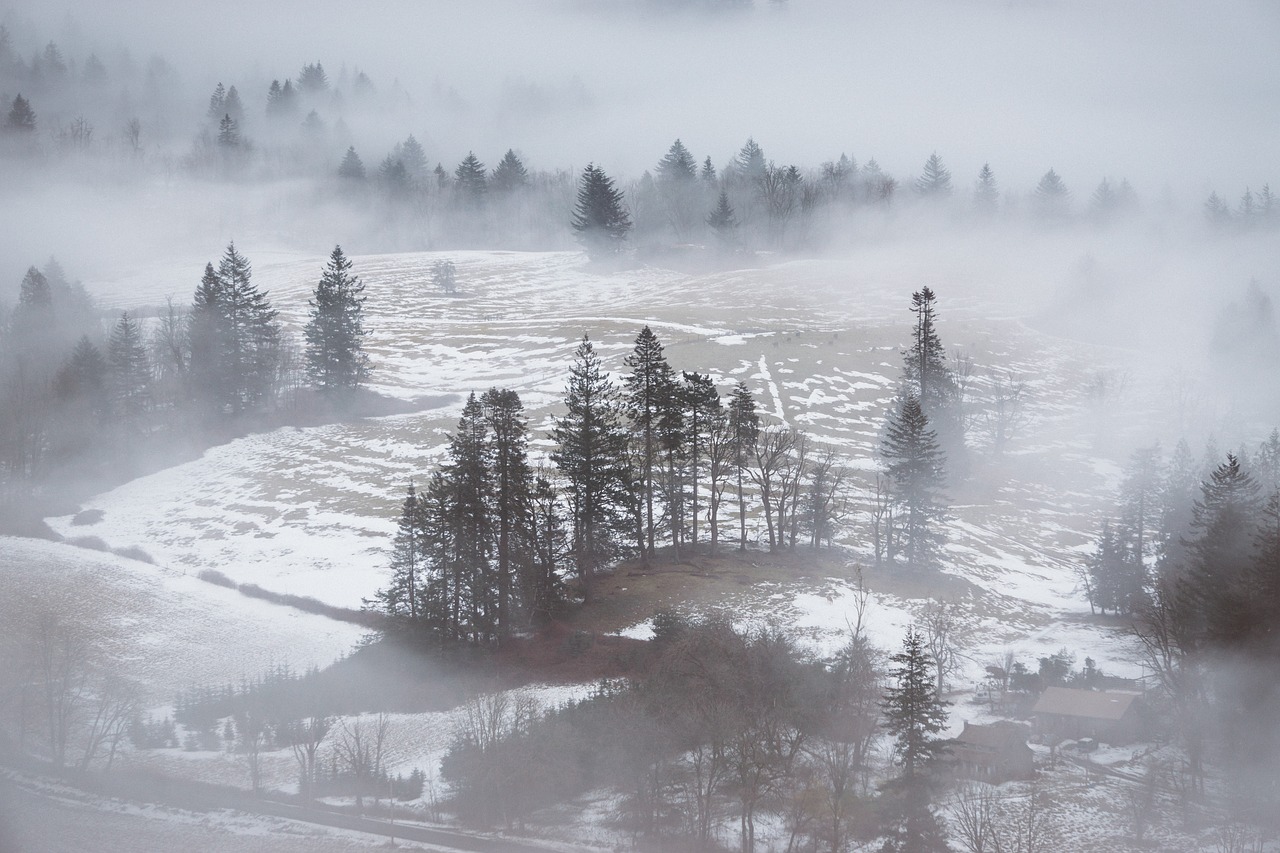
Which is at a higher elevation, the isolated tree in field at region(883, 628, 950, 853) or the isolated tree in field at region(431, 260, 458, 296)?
the isolated tree in field at region(431, 260, 458, 296)

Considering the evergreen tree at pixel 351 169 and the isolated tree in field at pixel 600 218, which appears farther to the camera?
the evergreen tree at pixel 351 169

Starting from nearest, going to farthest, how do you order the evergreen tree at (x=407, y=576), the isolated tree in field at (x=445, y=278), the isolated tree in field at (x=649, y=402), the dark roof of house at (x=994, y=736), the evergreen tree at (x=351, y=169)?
the dark roof of house at (x=994, y=736) → the evergreen tree at (x=407, y=576) → the isolated tree in field at (x=649, y=402) → the isolated tree in field at (x=445, y=278) → the evergreen tree at (x=351, y=169)

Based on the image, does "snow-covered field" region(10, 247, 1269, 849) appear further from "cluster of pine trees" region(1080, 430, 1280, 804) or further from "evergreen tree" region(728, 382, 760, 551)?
"evergreen tree" region(728, 382, 760, 551)

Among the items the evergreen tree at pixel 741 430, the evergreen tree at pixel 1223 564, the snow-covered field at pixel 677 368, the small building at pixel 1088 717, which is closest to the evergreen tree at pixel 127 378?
the snow-covered field at pixel 677 368

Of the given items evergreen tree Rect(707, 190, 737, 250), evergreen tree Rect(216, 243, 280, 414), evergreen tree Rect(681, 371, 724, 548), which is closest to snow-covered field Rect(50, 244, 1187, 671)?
evergreen tree Rect(216, 243, 280, 414)

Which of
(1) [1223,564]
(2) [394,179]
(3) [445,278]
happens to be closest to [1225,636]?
(1) [1223,564]

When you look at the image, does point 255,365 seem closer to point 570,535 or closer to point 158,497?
point 158,497

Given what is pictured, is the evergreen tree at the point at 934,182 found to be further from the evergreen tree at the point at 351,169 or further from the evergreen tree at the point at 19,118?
the evergreen tree at the point at 19,118
